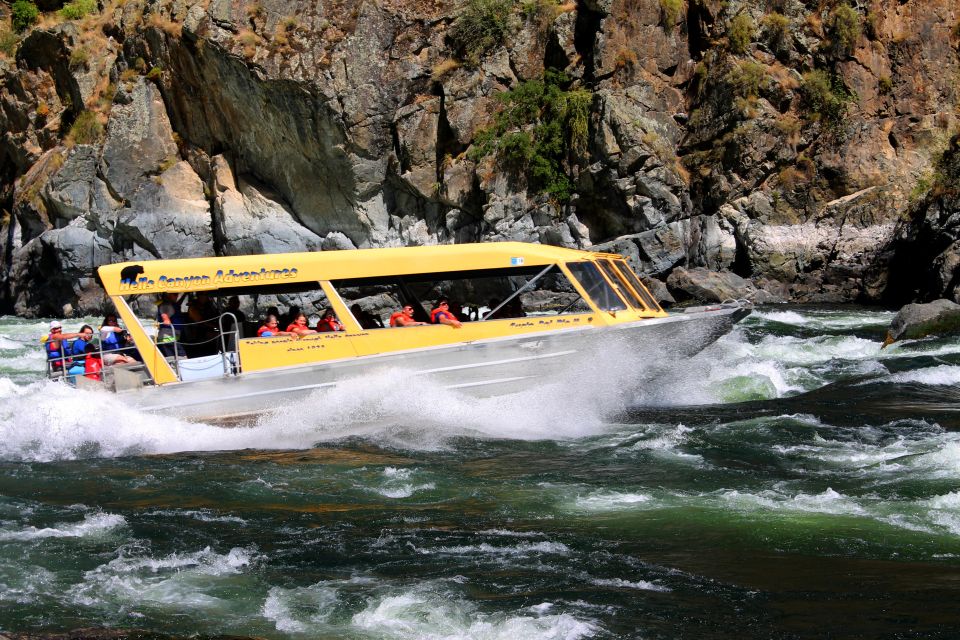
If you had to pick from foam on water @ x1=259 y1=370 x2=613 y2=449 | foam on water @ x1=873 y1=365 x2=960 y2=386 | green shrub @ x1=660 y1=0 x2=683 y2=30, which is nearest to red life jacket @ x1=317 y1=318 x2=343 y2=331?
foam on water @ x1=259 y1=370 x2=613 y2=449

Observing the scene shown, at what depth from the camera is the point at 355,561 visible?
776 cm

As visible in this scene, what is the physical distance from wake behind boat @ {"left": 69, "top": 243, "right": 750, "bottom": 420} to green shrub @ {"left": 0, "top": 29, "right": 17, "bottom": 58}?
133 feet

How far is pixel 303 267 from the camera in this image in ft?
44.2

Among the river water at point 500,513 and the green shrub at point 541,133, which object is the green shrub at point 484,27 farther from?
the river water at point 500,513

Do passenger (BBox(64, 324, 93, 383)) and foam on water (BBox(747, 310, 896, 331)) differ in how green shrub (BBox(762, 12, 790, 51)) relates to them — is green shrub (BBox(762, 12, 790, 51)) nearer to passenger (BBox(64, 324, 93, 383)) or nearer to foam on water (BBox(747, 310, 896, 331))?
foam on water (BBox(747, 310, 896, 331))

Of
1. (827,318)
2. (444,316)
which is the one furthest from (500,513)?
(827,318)

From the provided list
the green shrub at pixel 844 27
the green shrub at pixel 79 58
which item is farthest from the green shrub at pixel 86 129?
the green shrub at pixel 844 27

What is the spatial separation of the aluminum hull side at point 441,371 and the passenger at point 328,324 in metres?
0.64

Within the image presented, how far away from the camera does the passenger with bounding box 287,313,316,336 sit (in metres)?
13.5

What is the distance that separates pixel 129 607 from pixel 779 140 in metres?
33.1

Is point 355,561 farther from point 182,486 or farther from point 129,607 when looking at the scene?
point 182,486

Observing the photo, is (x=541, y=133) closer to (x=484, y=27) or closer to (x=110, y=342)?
(x=484, y=27)

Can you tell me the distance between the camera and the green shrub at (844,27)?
37094mm

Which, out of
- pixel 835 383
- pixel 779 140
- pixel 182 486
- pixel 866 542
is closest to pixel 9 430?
pixel 182 486
